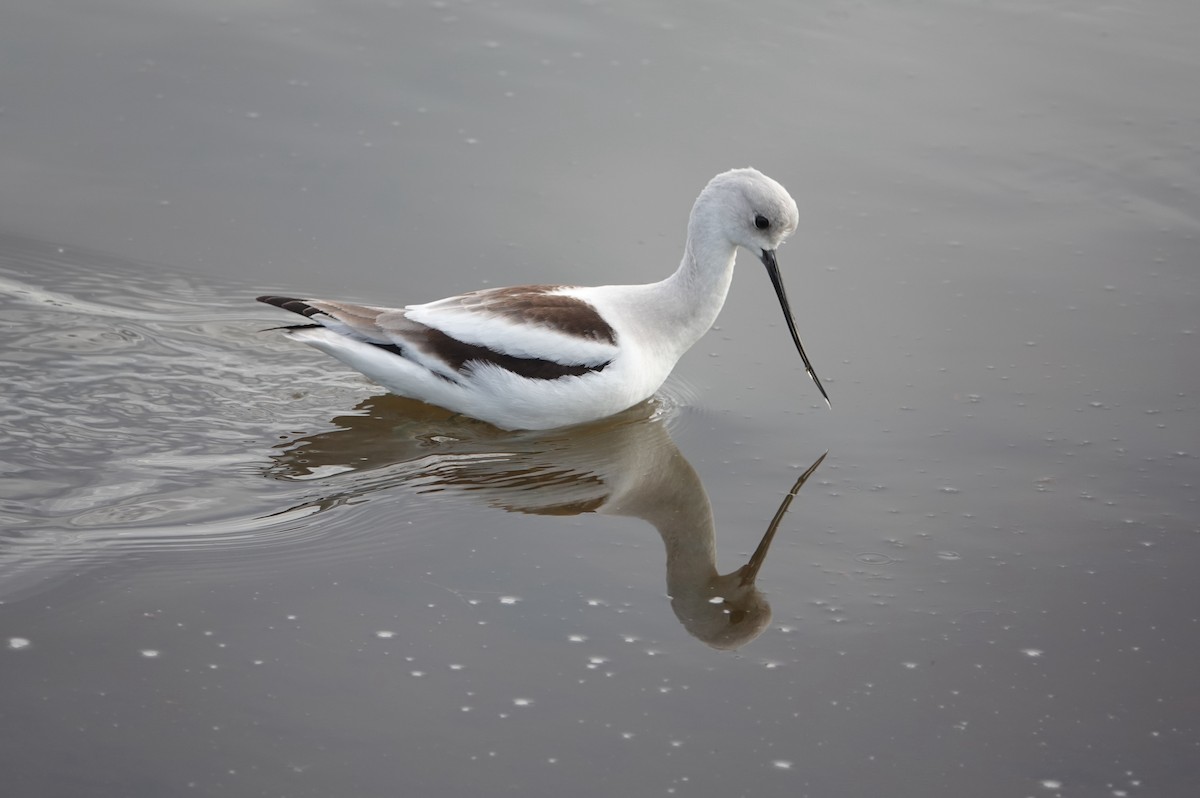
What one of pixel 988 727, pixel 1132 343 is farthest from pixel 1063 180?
pixel 988 727

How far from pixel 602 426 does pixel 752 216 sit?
108 cm

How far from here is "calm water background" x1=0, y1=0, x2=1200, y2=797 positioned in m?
4.20

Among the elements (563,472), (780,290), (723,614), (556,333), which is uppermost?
(780,290)

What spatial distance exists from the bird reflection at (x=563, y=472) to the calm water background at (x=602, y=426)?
23 mm

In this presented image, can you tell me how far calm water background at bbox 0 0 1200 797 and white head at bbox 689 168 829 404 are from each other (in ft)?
1.86

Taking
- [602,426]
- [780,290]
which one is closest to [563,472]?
[602,426]

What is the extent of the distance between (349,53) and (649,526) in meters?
4.04

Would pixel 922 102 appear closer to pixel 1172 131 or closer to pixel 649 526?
pixel 1172 131

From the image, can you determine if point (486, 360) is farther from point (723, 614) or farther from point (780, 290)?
point (723, 614)

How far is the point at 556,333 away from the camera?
562cm

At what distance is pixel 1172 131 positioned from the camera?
7590 mm

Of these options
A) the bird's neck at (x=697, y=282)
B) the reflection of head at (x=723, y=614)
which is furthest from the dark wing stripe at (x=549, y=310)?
the reflection of head at (x=723, y=614)

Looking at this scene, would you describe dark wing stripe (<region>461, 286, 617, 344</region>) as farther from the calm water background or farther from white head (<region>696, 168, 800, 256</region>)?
white head (<region>696, 168, 800, 256</region>)

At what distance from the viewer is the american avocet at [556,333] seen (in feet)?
18.4
